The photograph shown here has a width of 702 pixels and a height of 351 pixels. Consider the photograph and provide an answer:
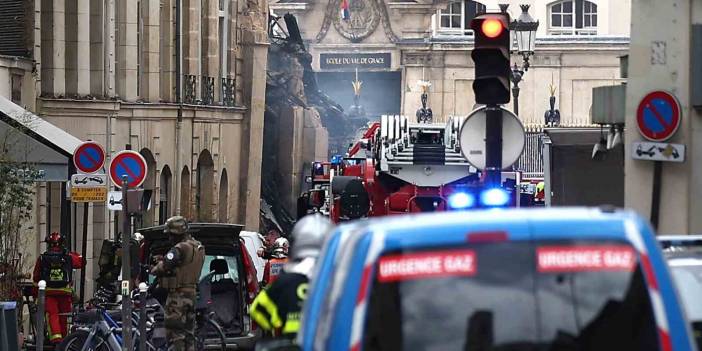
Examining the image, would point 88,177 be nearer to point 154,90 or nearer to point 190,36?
point 154,90

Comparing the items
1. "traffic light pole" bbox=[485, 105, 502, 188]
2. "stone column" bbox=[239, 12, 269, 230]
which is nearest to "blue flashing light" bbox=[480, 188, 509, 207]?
"traffic light pole" bbox=[485, 105, 502, 188]

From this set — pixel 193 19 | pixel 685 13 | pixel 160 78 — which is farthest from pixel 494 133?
pixel 193 19

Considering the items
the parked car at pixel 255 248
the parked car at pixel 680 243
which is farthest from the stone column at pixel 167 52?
the parked car at pixel 680 243

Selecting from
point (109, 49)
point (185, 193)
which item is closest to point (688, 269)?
point (109, 49)

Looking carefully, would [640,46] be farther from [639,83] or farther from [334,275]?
[334,275]

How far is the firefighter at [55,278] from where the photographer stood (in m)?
23.6

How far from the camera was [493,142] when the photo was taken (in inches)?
582

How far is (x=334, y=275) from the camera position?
742 cm

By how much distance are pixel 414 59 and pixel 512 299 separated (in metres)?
81.2

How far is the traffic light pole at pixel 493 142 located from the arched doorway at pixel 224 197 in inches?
1244

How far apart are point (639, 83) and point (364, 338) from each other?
11.9 meters

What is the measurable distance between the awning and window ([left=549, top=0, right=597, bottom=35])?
215ft

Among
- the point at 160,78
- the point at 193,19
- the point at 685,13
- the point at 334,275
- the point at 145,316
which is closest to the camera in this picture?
the point at 334,275

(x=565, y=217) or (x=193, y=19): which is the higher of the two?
(x=193, y=19)
